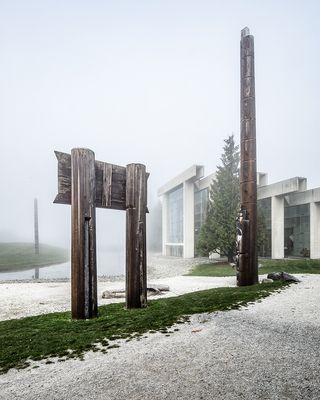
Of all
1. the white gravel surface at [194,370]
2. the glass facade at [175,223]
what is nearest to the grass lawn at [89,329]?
the white gravel surface at [194,370]

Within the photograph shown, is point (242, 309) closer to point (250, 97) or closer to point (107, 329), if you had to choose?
point (107, 329)

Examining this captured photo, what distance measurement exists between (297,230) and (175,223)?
49.5ft

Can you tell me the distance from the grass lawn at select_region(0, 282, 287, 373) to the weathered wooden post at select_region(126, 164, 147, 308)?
1.33 ft

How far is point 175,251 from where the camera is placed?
1606 inches

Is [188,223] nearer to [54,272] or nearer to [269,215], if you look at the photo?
[269,215]

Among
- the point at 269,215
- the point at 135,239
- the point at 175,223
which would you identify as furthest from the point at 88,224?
the point at 175,223

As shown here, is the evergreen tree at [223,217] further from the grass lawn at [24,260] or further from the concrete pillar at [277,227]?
the grass lawn at [24,260]

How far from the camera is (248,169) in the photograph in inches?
472

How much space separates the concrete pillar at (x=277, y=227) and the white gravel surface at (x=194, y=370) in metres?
25.5

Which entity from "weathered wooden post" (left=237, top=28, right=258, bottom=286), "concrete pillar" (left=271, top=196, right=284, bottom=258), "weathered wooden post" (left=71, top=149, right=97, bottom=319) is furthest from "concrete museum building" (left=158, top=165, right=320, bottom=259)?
"weathered wooden post" (left=71, top=149, right=97, bottom=319)

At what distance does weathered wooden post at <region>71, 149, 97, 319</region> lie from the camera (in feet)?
21.5

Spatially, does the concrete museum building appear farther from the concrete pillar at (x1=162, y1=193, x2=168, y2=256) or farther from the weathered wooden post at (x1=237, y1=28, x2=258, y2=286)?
the weathered wooden post at (x1=237, y1=28, x2=258, y2=286)

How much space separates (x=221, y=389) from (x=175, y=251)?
→ 37813mm

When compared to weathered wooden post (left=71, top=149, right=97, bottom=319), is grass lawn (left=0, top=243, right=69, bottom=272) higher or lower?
lower
